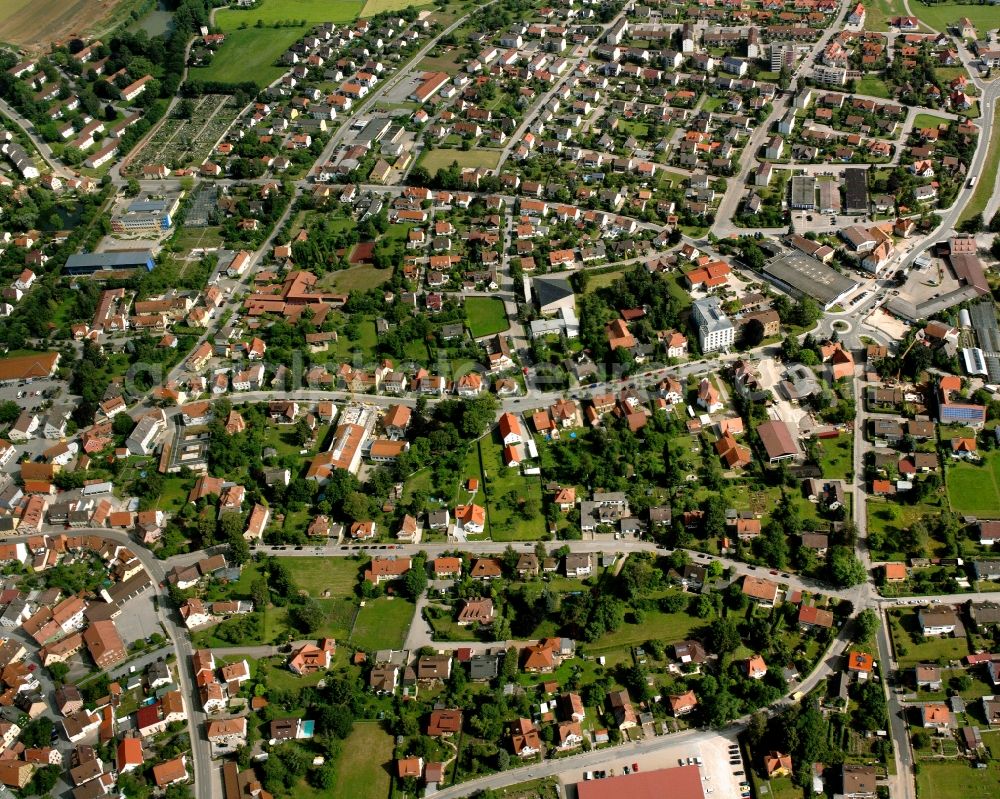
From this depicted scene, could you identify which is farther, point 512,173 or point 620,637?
point 512,173

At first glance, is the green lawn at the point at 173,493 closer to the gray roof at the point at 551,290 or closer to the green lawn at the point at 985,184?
the gray roof at the point at 551,290

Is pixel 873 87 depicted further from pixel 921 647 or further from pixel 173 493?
pixel 173 493

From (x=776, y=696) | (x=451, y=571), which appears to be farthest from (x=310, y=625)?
(x=776, y=696)

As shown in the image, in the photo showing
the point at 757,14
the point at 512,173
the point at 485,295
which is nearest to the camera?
the point at 485,295

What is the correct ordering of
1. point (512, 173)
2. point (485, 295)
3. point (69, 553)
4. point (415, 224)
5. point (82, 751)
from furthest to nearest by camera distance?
point (512, 173) < point (415, 224) < point (485, 295) < point (69, 553) < point (82, 751)

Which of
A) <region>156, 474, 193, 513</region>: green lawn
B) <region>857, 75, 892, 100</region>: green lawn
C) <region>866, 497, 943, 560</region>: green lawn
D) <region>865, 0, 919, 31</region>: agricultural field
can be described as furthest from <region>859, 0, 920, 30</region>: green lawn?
<region>156, 474, 193, 513</region>: green lawn

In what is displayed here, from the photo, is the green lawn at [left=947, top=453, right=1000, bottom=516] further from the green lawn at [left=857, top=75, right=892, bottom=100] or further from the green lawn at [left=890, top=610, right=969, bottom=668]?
the green lawn at [left=857, top=75, right=892, bottom=100]

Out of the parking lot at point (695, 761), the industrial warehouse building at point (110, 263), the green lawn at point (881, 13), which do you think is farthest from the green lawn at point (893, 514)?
the green lawn at point (881, 13)

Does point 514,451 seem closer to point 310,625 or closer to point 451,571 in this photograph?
point 451,571
